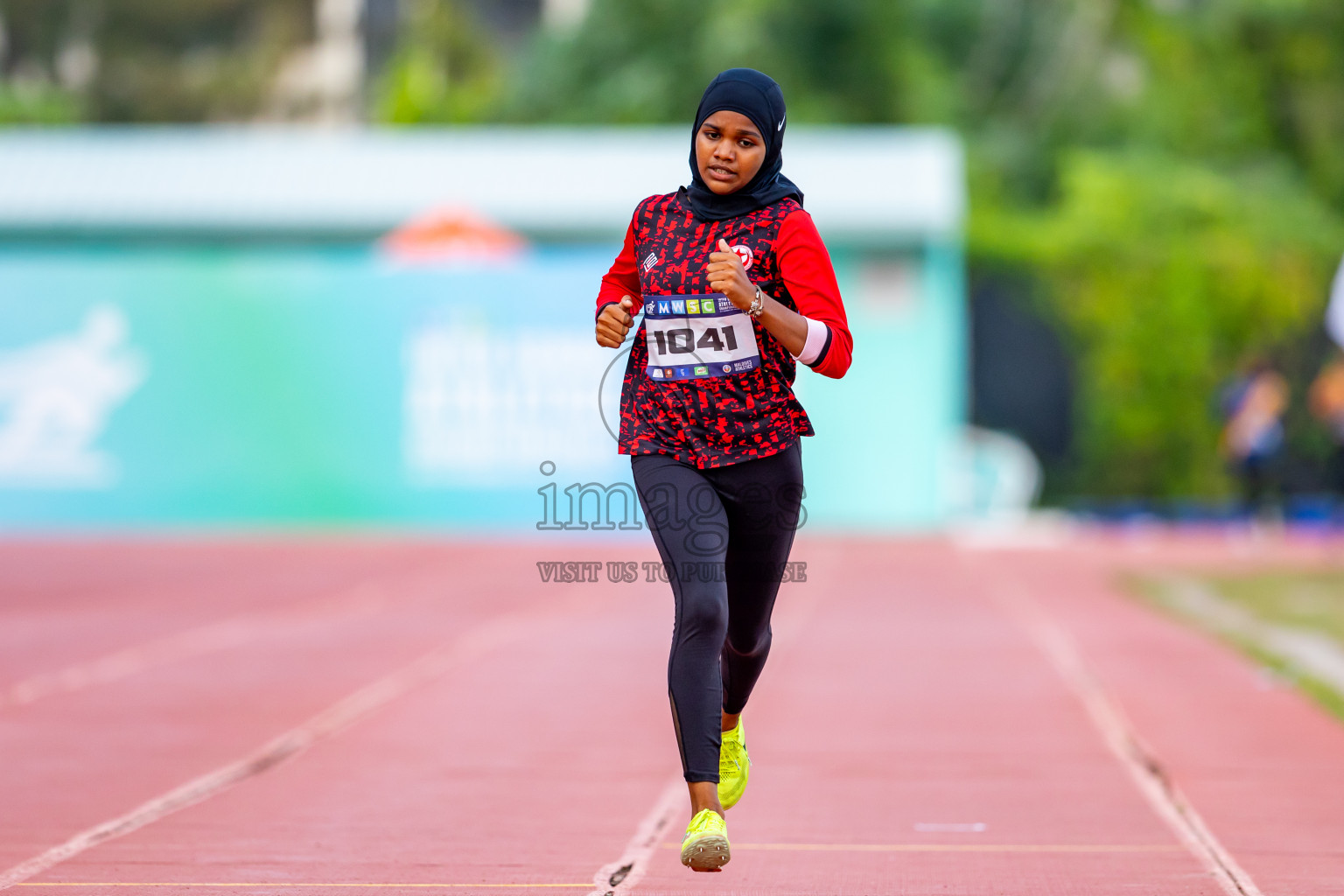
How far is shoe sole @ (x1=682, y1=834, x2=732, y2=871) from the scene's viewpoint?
15.5ft

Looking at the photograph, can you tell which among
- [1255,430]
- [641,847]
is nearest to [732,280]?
[641,847]

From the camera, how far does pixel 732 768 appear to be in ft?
17.4

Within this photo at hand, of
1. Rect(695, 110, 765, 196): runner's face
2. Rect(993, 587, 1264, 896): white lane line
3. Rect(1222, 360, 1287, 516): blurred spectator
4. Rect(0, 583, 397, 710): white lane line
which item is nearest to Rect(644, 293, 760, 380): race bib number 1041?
Rect(695, 110, 765, 196): runner's face

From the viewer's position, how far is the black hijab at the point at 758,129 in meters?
4.96

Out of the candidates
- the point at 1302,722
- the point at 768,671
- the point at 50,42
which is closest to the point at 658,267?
the point at 1302,722

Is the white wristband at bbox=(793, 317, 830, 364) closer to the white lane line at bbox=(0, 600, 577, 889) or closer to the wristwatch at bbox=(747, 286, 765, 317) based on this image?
the wristwatch at bbox=(747, 286, 765, 317)

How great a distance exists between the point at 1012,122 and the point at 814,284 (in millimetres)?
38362

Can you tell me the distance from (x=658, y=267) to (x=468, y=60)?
51.0 meters

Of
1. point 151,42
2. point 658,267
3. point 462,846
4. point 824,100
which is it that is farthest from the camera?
point 151,42

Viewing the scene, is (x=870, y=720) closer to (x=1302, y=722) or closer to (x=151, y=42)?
(x=1302, y=722)

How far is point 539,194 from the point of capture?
25.3m

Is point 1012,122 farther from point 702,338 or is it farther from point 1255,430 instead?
point 702,338

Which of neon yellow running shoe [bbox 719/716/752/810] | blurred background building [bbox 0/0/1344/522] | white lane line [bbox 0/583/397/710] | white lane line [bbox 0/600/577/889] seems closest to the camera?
neon yellow running shoe [bbox 719/716/752/810]

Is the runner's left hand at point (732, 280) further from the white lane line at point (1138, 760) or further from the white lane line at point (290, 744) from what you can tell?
the white lane line at point (290, 744)
